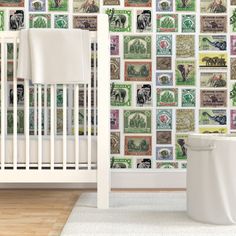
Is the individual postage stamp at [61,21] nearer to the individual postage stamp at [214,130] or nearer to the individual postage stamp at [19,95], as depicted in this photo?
the individual postage stamp at [19,95]

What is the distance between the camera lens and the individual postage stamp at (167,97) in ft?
9.84

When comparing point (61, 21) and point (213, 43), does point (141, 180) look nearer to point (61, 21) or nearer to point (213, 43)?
point (213, 43)

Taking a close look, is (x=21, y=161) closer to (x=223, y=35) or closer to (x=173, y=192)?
(x=173, y=192)

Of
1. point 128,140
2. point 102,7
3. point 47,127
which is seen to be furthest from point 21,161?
point 102,7

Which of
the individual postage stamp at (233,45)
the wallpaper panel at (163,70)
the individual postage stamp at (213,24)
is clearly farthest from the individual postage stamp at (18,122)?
the individual postage stamp at (233,45)

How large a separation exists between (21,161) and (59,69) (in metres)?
0.48

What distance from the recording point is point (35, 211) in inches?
89.7

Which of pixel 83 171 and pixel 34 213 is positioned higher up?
pixel 83 171

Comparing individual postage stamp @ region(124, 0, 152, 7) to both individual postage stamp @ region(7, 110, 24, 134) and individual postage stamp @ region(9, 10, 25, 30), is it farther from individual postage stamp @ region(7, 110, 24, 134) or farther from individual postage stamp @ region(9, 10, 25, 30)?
individual postage stamp @ region(7, 110, 24, 134)

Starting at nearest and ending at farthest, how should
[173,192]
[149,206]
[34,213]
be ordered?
[34,213] → [149,206] → [173,192]

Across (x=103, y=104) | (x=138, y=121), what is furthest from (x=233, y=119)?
(x=103, y=104)

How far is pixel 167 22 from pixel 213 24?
0.29 meters

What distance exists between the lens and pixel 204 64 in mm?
3004

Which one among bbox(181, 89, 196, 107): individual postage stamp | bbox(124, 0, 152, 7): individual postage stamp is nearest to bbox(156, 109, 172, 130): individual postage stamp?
bbox(181, 89, 196, 107): individual postage stamp
